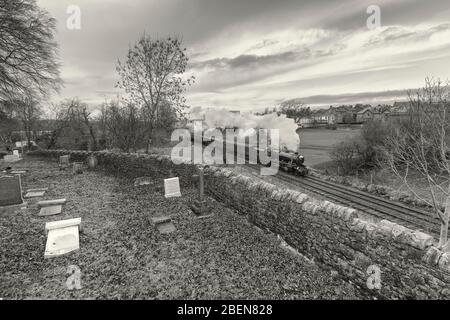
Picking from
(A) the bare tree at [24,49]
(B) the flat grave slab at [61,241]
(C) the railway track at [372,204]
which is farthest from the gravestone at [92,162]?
(C) the railway track at [372,204]

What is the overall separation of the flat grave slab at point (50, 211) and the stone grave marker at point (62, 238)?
254 centimetres

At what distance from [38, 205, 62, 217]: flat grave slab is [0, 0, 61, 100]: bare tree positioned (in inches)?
351

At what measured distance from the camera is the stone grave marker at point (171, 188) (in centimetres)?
1114

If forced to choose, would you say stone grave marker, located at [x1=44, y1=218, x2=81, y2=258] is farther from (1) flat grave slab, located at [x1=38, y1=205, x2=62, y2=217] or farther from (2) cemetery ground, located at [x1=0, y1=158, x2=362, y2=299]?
(1) flat grave slab, located at [x1=38, y1=205, x2=62, y2=217]

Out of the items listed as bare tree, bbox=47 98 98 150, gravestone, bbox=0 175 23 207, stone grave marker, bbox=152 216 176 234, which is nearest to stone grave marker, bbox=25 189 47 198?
gravestone, bbox=0 175 23 207

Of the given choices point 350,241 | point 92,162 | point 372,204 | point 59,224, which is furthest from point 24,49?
point 372,204

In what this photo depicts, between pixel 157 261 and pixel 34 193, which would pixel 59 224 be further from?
pixel 34 193

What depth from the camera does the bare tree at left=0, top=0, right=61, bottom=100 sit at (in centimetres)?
1224

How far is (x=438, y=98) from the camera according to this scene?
37.8 feet

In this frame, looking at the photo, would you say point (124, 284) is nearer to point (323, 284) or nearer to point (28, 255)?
point (28, 255)

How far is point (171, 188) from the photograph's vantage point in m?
11.2

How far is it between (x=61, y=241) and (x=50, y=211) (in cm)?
317

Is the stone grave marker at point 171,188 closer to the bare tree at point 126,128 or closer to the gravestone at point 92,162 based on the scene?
the gravestone at point 92,162
